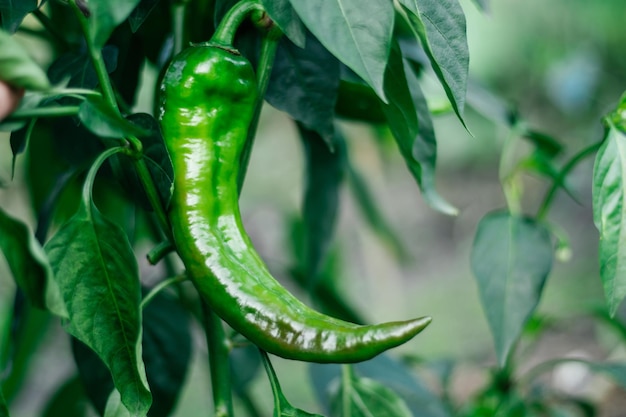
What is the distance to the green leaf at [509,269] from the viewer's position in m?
0.67

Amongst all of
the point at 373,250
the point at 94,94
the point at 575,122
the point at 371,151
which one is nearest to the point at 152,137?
the point at 94,94

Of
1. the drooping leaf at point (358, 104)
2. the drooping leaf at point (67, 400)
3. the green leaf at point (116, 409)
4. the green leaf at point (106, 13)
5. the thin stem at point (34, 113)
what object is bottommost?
the drooping leaf at point (67, 400)

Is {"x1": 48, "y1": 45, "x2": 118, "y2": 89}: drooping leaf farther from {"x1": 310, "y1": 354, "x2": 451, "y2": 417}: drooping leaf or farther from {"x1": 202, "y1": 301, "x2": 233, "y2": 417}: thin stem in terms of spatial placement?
{"x1": 310, "y1": 354, "x2": 451, "y2": 417}: drooping leaf

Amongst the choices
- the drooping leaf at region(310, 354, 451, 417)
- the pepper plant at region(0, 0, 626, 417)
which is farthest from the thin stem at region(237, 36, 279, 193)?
the drooping leaf at region(310, 354, 451, 417)

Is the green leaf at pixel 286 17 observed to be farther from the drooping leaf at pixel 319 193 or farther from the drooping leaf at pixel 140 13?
the drooping leaf at pixel 319 193

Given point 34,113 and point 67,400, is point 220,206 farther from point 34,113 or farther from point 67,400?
point 67,400

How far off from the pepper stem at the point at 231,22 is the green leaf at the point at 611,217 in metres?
0.27

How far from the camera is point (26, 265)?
15.0 inches

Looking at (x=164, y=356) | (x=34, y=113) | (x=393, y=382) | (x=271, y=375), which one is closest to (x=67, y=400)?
(x=164, y=356)

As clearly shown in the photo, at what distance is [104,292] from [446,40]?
0.84 ft

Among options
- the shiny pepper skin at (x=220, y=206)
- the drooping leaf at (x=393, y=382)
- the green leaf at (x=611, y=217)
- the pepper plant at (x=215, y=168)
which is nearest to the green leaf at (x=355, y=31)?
the pepper plant at (x=215, y=168)

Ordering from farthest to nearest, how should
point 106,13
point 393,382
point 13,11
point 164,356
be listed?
point 393,382
point 164,356
point 13,11
point 106,13

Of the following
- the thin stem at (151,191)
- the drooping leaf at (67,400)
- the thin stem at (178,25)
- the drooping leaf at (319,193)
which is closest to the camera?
the thin stem at (151,191)

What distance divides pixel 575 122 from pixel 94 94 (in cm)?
358
